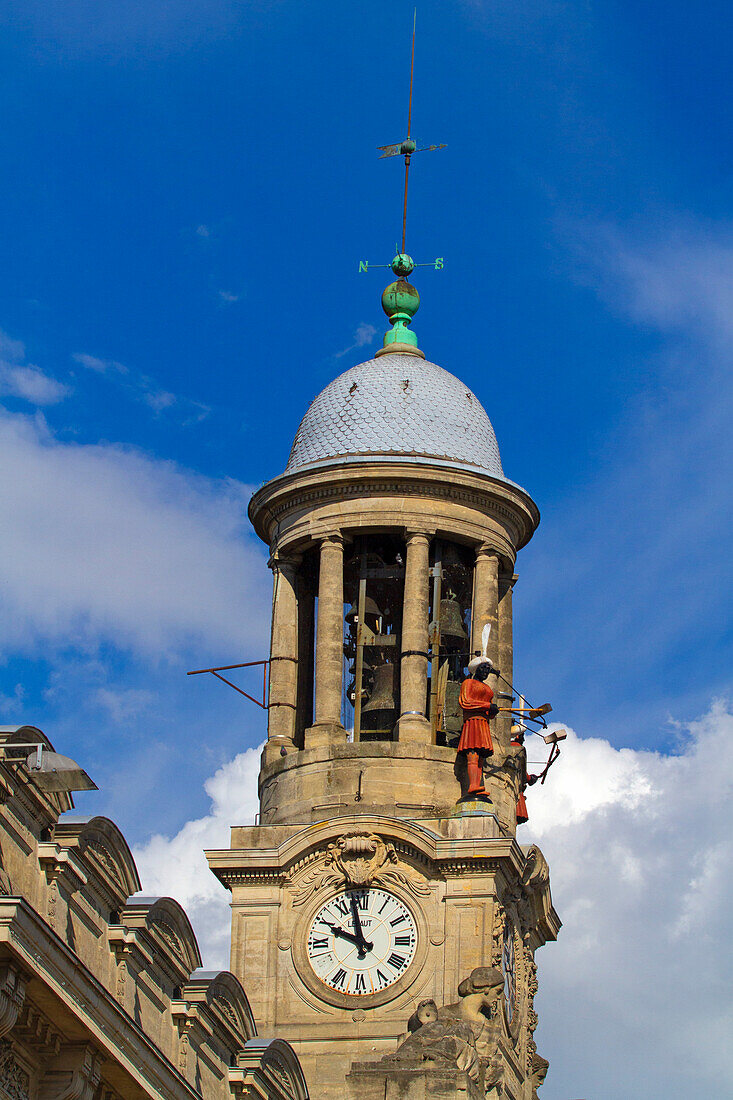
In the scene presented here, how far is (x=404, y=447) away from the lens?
55.7m

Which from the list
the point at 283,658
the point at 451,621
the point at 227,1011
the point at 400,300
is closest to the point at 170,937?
the point at 227,1011

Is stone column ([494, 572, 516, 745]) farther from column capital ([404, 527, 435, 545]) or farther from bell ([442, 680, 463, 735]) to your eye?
column capital ([404, 527, 435, 545])

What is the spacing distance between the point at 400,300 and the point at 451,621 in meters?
9.50

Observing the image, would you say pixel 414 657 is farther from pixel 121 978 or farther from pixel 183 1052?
pixel 121 978

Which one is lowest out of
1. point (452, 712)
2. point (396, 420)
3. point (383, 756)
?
point (383, 756)

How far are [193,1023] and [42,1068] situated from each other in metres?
6.50

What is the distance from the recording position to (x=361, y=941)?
168 feet

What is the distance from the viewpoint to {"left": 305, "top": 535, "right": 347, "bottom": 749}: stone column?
5347cm

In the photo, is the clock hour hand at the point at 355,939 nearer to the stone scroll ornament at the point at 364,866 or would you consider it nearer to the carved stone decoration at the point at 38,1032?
the stone scroll ornament at the point at 364,866

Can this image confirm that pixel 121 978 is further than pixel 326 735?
No

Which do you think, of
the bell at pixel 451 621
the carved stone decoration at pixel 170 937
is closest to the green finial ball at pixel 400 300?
the bell at pixel 451 621

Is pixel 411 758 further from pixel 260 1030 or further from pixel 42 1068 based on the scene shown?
pixel 42 1068

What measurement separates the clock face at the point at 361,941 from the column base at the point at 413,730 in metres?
3.51

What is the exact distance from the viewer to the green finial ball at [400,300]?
6072cm
